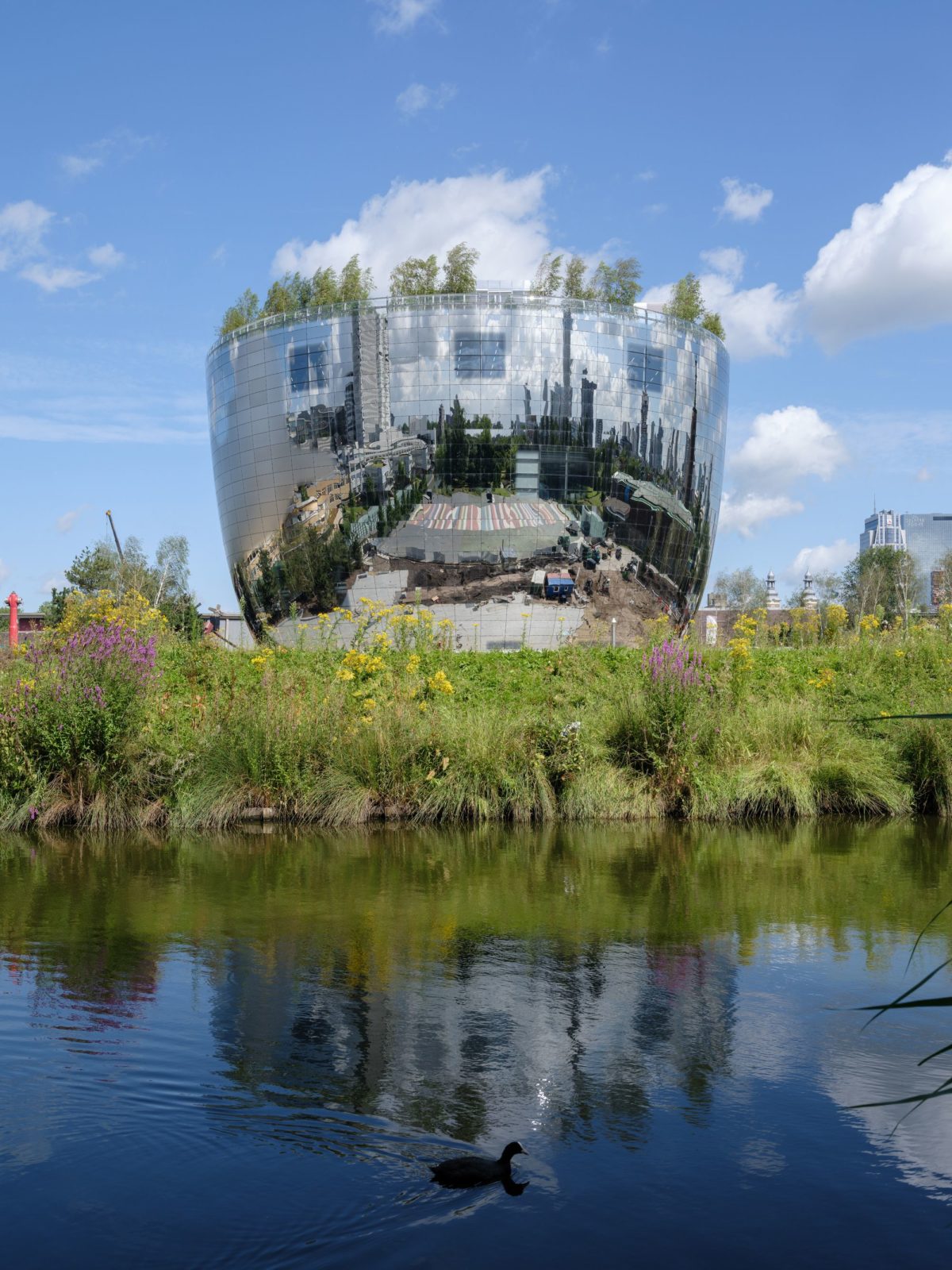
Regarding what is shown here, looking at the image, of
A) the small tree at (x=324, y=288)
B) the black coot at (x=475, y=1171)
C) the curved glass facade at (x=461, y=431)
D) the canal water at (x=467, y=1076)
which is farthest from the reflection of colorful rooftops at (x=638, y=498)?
the black coot at (x=475, y=1171)

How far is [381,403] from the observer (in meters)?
29.4

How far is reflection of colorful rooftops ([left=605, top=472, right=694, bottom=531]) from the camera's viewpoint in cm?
3006

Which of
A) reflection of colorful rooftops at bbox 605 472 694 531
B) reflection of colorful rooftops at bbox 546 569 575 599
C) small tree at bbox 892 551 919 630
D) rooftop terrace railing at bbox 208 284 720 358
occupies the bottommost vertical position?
reflection of colorful rooftops at bbox 546 569 575 599

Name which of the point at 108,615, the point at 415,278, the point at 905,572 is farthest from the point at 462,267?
the point at 905,572

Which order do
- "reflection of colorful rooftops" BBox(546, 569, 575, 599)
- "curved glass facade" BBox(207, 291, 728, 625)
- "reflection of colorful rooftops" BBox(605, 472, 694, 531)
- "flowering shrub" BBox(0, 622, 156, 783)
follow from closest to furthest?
"flowering shrub" BBox(0, 622, 156, 783) < "curved glass facade" BBox(207, 291, 728, 625) < "reflection of colorful rooftops" BBox(546, 569, 575, 599) < "reflection of colorful rooftops" BBox(605, 472, 694, 531)

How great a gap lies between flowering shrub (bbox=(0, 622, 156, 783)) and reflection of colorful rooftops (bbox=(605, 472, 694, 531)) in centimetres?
1842

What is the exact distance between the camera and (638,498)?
30.6 metres

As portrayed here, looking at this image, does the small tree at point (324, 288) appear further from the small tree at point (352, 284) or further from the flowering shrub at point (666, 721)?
the flowering shrub at point (666, 721)

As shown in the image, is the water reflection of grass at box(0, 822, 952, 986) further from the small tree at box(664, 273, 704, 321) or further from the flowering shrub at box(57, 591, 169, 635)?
the small tree at box(664, 273, 704, 321)

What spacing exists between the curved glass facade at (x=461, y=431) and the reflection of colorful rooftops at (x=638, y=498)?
1.9 inches

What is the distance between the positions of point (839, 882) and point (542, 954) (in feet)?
11.8

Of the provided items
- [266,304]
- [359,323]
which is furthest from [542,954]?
[266,304]

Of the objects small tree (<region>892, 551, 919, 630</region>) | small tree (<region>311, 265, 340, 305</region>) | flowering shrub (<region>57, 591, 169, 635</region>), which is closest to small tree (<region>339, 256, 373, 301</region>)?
small tree (<region>311, 265, 340, 305</region>)

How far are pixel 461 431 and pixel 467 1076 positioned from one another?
25316 mm
